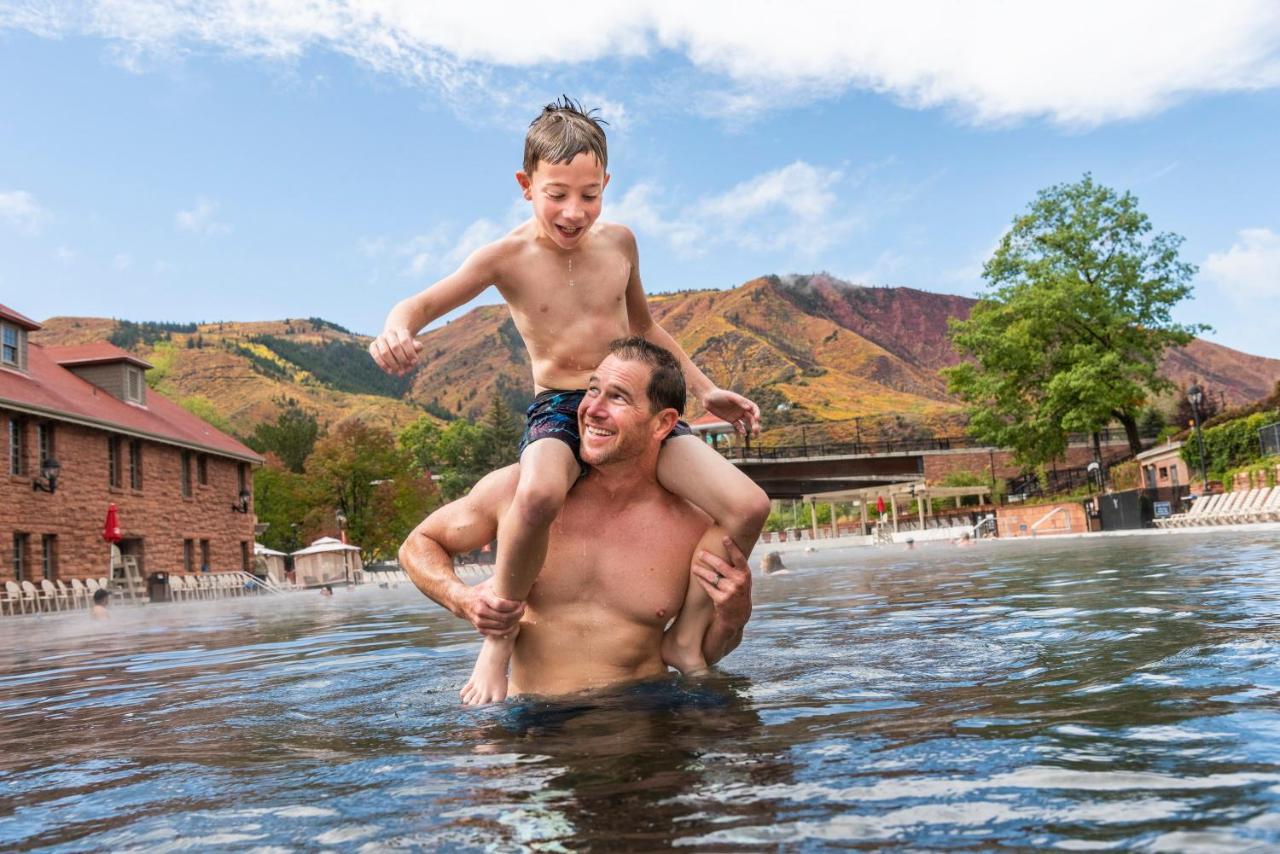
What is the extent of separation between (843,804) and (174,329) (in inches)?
6768

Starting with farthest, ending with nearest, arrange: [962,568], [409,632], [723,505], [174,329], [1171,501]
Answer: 1. [174,329]
2. [1171,501]
3. [962,568]
4. [409,632]
5. [723,505]

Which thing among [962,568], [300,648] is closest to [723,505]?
[300,648]

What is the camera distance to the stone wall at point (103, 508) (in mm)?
23625

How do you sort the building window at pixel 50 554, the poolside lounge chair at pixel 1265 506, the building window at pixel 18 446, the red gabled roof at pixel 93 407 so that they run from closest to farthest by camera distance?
the poolside lounge chair at pixel 1265 506 < the building window at pixel 18 446 < the red gabled roof at pixel 93 407 < the building window at pixel 50 554

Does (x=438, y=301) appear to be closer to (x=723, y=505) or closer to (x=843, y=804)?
(x=723, y=505)

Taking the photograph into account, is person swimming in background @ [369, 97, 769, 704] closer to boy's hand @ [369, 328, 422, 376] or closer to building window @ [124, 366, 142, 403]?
boy's hand @ [369, 328, 422, 376]

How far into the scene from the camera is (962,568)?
44.9ft

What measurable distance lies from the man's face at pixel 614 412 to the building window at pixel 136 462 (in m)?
28.6

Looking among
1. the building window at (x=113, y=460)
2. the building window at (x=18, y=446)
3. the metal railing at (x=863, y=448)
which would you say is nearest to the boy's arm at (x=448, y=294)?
the building window at (x=18, y=446)

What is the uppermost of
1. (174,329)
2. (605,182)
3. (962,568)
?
(174,329)

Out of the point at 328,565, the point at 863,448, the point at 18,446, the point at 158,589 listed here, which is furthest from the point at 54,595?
the point at 863,448

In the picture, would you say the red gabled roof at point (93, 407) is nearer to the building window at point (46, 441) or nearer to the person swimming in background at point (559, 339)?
the building window at point (46, 441)

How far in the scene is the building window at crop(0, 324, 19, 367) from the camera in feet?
82.2

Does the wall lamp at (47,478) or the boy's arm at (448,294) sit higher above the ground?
the wall lamp at (47,478)
